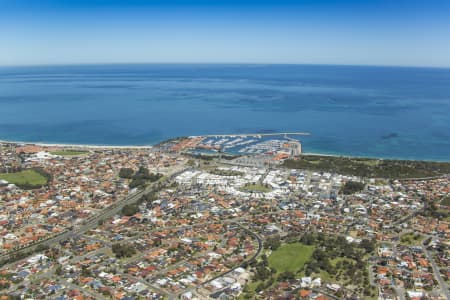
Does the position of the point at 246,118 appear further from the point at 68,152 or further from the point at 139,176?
the point at 139,176

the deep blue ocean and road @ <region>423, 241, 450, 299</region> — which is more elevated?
the deep blue ocean

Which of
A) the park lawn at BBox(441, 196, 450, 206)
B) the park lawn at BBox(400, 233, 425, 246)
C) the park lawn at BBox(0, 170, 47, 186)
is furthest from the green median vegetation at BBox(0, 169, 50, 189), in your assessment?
the park lawn at BBox(441, 196, 450, 206)

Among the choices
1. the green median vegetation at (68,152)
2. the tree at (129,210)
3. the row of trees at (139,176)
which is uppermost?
the green median vegetation at (68,152)

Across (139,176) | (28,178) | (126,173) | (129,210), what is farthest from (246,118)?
(129,210)

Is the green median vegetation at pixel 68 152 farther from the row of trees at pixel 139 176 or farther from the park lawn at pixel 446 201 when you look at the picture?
the park lawn at pixel 446 201

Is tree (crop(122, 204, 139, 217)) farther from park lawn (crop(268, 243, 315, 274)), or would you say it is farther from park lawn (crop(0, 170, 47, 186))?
park lawn (crop(268, 243, 315, 274))

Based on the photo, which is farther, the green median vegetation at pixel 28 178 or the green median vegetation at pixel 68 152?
the green median vegetation at pixel 68 152

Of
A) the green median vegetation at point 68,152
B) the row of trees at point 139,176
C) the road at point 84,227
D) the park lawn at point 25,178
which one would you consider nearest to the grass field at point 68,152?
the green median vegetation at point 68,152

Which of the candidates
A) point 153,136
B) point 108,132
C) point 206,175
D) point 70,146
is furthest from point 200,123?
point 206,175
